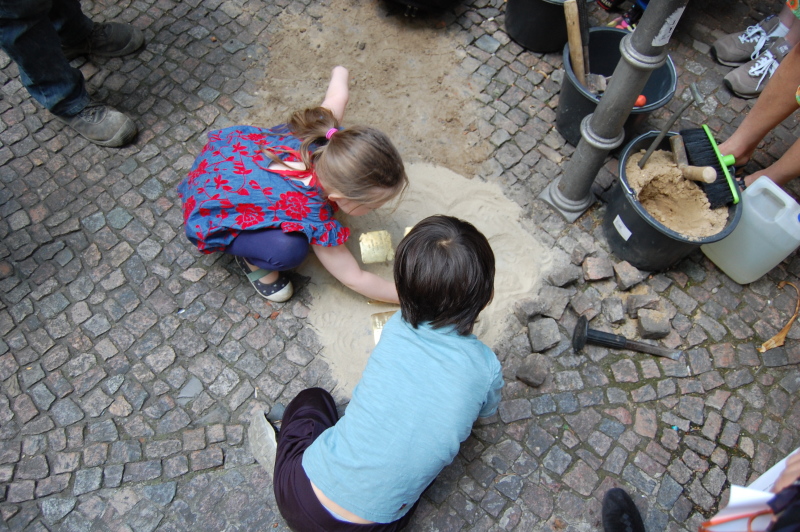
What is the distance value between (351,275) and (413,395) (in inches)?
41.4

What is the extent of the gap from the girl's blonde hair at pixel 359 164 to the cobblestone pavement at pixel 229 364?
34.5 inches

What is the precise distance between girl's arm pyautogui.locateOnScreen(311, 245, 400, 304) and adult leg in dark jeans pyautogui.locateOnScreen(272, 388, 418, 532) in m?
0.61

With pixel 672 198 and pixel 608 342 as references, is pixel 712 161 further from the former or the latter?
pixel 608 342

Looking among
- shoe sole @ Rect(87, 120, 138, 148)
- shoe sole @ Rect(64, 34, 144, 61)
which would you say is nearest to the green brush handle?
shoe sole @ Rect(87, 120, 138, 148)

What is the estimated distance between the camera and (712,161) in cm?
309

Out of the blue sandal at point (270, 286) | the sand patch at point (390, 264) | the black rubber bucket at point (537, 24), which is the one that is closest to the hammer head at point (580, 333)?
the sand patch at point (390, 264)

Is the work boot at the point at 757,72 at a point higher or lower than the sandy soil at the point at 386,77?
higher

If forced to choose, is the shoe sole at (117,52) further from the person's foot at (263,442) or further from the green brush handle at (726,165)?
the green brush handle at (726,165)

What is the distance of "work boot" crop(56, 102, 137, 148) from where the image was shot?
11.4 ft

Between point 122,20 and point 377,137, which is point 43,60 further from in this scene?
point 377,137

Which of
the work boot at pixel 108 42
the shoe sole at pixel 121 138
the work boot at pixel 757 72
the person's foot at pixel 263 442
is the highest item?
the work boot at pixel 757 72

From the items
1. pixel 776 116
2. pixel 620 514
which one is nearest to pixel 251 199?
pixel 620 514

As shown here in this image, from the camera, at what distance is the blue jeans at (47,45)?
3.03 meters

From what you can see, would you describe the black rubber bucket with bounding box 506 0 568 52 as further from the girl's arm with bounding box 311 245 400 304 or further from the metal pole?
the girl's arm with bounding box 311 245 400 304
